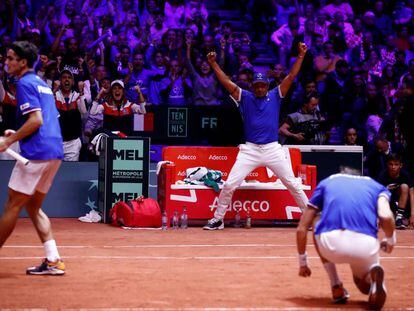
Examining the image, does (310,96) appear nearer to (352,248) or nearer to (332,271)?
(332,271)

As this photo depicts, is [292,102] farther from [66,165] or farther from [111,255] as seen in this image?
[111,255]

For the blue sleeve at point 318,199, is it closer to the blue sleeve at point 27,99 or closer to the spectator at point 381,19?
the blue sleeve at point 27,99

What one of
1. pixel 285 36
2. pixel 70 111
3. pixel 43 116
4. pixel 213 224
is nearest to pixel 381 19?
pixel 285 36

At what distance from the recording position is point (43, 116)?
910cm

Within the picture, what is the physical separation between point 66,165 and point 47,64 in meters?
1.81

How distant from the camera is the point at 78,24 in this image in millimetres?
17375

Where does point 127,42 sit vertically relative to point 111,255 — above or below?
above

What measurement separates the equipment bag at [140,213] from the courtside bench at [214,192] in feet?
0.91

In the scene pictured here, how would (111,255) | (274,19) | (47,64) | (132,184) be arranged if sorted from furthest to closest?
1. (274,19)
2. (47,64)
3. (132,184)
4. (111,255)

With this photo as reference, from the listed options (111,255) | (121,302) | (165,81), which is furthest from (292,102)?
(121,302)

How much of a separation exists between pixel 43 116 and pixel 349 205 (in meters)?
3.12

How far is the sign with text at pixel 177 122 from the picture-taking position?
51.5ft

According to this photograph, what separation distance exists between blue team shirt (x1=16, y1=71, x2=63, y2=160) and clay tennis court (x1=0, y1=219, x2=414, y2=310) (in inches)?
47.5

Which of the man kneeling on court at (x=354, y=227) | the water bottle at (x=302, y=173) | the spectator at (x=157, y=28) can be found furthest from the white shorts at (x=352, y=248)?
the spectator at (x=157, y=28)
